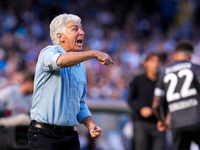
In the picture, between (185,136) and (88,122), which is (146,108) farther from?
(88,122)

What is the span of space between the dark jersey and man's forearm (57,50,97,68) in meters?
2.58

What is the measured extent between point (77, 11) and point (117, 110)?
32.9 feet

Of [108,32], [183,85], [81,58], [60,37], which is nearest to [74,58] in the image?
[81,58]

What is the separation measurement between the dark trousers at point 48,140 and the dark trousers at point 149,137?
341 centimetres

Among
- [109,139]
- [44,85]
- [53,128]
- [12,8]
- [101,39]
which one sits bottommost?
[109,139]

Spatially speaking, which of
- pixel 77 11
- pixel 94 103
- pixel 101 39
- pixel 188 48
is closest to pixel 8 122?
pixel 94 103

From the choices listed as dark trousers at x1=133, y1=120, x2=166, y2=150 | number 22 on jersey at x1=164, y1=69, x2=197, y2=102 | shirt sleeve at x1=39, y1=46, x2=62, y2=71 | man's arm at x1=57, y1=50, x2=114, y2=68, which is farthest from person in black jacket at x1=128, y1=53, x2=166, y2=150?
man's arm at x1=57, y1=50, x2=114, y2=68

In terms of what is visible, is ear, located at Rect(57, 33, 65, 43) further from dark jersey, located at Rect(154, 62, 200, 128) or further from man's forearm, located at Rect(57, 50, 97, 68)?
dark jersey, located at Rect(154, 62, 200, 128)

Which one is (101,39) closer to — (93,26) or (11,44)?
(93,26)

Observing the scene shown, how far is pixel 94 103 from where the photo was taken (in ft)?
30.9

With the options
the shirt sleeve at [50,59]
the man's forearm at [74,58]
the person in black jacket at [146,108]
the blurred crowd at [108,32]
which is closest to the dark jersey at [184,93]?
the person in black jacket at [146,108]

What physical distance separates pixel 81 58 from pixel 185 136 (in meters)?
2.86

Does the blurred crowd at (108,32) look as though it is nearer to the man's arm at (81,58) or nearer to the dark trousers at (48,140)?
the dark trousers at (48,140)

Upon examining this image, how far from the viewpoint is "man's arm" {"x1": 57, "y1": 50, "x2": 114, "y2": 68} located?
4.00 metres
